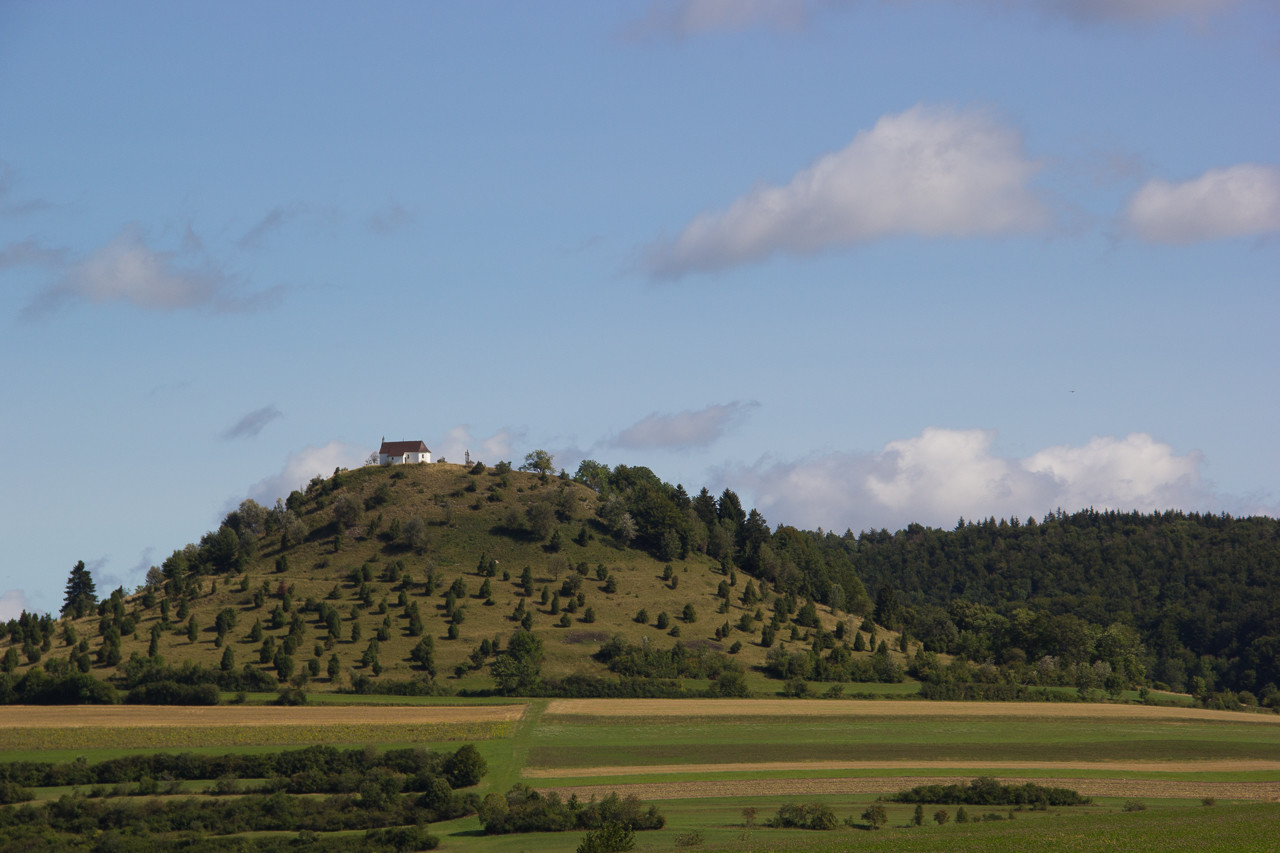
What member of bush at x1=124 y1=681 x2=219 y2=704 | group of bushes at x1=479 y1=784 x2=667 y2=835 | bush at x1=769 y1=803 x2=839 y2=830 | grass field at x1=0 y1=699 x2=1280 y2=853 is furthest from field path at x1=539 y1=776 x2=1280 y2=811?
bush at x1=124 y1=681 x2=219 y2=704

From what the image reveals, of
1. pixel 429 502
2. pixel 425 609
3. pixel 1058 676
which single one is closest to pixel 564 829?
pixel 425 609

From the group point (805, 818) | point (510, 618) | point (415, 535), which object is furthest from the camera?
point (415, 535)

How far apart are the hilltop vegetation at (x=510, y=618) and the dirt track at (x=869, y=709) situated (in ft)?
19.1

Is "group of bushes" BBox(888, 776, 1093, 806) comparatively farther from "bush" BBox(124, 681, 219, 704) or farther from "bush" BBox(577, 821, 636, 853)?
"bush" BBox(124, 681, 219, 704)

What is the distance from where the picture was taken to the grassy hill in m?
136

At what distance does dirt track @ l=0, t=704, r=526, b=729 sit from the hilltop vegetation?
17.0ft

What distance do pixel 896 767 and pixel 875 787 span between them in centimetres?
798

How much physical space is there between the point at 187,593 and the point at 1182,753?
11679 cm

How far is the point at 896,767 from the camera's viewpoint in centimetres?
9356

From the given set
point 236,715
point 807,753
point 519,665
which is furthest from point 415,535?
point 807,753

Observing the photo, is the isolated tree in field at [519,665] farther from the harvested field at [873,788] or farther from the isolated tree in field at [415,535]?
the harvested field at [873,788]

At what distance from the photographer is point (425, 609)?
498 feet

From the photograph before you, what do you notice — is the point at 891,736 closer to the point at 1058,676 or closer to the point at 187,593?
the point at 1058,676

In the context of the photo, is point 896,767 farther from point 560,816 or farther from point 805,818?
point 560,816
